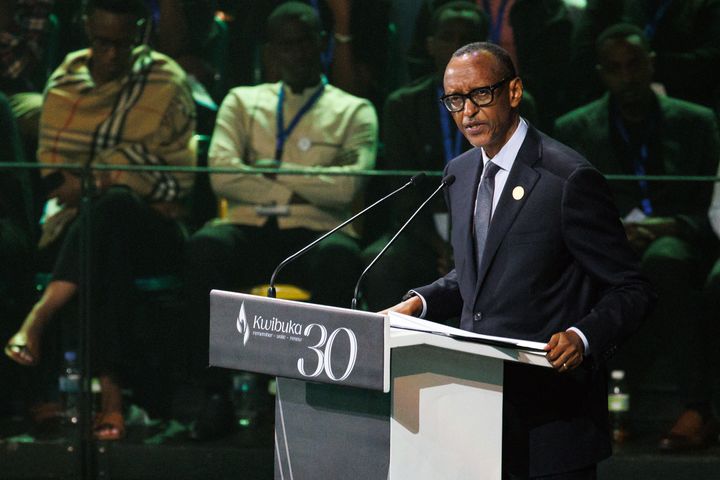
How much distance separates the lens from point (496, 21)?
5.46 metres

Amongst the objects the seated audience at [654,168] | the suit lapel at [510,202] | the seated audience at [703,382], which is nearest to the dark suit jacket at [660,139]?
the seated audience at [654,168]

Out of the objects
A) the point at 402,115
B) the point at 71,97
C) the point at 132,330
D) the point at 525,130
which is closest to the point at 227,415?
the point at 132,330

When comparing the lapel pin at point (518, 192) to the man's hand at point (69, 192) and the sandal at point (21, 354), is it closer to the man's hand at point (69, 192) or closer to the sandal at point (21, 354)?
the man's hand at point (69, 192)

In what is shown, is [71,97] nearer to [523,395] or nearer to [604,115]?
[604,115]

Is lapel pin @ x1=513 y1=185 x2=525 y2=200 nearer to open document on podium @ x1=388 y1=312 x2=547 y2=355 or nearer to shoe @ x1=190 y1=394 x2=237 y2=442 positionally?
open document on podium @ x1=388 y1=312 x2=547 y2=355

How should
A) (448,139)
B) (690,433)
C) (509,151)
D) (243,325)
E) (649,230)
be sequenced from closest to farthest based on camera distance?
(243,325), (509,151), (690,433), (649,230), (448,139)

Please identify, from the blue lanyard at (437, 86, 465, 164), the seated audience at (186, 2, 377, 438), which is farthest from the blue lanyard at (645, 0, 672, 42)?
the seated audience at (186, 2, 377, 438)

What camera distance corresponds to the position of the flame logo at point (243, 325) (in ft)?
8.16

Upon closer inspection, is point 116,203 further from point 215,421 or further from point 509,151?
point 509,151

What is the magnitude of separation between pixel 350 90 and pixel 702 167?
5.34ft

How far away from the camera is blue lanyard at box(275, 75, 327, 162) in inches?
209

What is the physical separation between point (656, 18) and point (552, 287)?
3295mm

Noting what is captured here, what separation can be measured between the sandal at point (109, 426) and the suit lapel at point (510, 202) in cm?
239

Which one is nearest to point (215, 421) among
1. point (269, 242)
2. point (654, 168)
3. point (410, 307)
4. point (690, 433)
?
point (269, 242)
